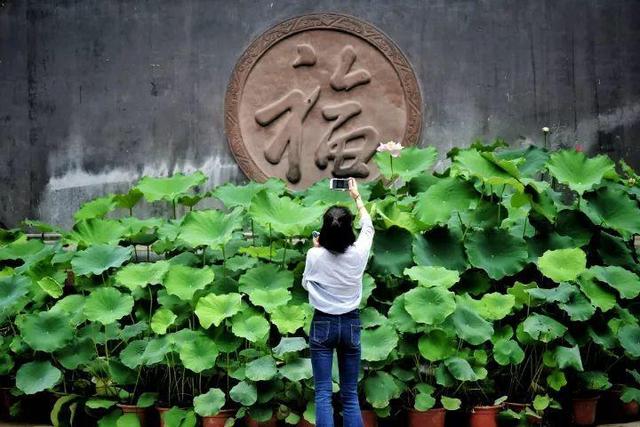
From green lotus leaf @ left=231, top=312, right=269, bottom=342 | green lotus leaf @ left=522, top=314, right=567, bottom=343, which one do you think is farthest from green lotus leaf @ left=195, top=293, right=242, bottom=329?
green lotus leaf @ left=522, top=314, right=567, bottom=343

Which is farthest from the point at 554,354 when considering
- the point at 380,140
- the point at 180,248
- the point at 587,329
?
the point at 380,140

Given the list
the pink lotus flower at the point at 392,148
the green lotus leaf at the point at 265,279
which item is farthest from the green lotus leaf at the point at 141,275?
the pink lotus flower at the point at 392,148

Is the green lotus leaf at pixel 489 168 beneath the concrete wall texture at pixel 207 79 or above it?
beneath

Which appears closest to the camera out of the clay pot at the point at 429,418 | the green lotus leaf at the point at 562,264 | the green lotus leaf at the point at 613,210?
the clay pot at the point at 429,418

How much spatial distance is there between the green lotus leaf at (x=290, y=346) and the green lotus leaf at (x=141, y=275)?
0.87 metres

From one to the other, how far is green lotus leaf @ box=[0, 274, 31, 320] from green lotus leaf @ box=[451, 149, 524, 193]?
2.63 metres

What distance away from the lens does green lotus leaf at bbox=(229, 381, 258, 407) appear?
515 cm

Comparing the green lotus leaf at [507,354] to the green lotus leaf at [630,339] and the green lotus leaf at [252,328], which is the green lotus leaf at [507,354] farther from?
the green lotus leaf at [252,328]

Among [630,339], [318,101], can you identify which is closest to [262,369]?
[630,339]

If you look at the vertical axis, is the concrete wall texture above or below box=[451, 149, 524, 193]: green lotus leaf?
above

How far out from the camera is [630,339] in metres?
5.52

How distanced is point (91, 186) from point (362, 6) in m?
2.57

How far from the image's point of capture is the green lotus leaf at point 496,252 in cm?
578

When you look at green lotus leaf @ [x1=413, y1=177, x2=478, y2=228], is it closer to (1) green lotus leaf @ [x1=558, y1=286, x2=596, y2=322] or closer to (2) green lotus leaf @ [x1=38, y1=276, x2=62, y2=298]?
(1) green lotus leaf @ [x1=558, y1=286, x2=596, y2=322]
